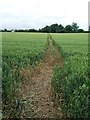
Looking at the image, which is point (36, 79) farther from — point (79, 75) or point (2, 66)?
point (79, 75)

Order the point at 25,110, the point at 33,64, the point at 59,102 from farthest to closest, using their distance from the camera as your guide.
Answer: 1. the point at 33,64
2. the point at 59,102
3. the point at 25,110

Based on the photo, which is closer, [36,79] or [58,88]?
[58,88]

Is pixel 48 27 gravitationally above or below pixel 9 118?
above

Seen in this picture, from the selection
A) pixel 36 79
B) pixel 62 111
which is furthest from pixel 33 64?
pixel 62 111

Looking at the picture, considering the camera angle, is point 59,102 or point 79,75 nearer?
point 59,102

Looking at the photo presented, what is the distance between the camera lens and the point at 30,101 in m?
8.05

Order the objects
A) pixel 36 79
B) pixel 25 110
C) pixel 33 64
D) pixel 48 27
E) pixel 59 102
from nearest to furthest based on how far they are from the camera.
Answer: pixel 25 110, pixel 59 102, pixel 36 79, pixel 33 64, pixel 48 27

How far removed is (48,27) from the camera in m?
98.3

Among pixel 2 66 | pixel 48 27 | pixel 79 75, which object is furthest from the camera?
pixel 48 27

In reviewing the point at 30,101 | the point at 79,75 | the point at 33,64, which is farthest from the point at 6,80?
the point at 33,64

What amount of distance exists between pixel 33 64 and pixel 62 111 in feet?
24.5

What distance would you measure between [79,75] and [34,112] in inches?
69.3

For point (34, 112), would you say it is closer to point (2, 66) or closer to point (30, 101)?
point (30, 101)

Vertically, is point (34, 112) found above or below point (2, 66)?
below
